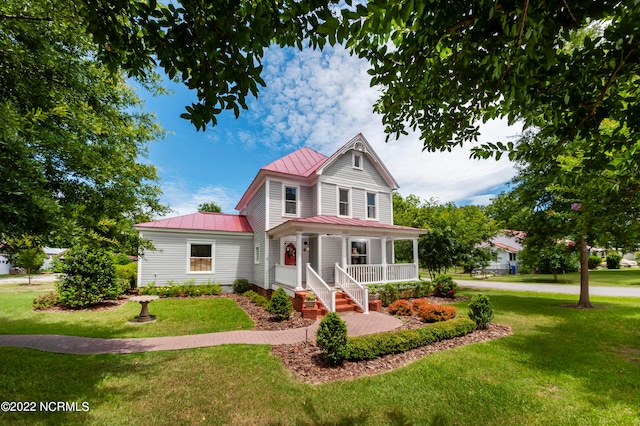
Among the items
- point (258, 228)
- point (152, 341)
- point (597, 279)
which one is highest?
point (258, 228)

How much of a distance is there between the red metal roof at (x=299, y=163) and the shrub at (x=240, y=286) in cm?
684

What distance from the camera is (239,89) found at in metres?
2.11

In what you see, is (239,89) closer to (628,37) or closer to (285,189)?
(628,37)

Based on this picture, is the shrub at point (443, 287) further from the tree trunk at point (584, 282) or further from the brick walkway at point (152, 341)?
the brick walkway at point (152, 341)

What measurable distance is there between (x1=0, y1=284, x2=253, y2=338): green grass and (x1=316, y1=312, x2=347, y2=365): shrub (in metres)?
3.75

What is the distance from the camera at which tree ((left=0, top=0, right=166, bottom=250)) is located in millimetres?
3877

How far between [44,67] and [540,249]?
60.3 ft

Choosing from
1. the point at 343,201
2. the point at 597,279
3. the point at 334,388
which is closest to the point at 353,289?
the point at 343,201

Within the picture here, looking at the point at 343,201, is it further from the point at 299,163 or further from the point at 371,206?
the point at 299,163

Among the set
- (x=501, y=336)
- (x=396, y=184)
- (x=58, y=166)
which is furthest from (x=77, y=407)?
(x=396, y=184)

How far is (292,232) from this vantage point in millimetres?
12664

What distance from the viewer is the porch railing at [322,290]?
1028cm

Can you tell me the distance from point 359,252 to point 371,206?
9.49 feet

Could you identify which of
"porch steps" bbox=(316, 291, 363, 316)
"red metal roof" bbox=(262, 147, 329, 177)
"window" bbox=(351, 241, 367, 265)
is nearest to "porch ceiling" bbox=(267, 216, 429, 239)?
"window" bbox=(351, 241, 367, 265)
